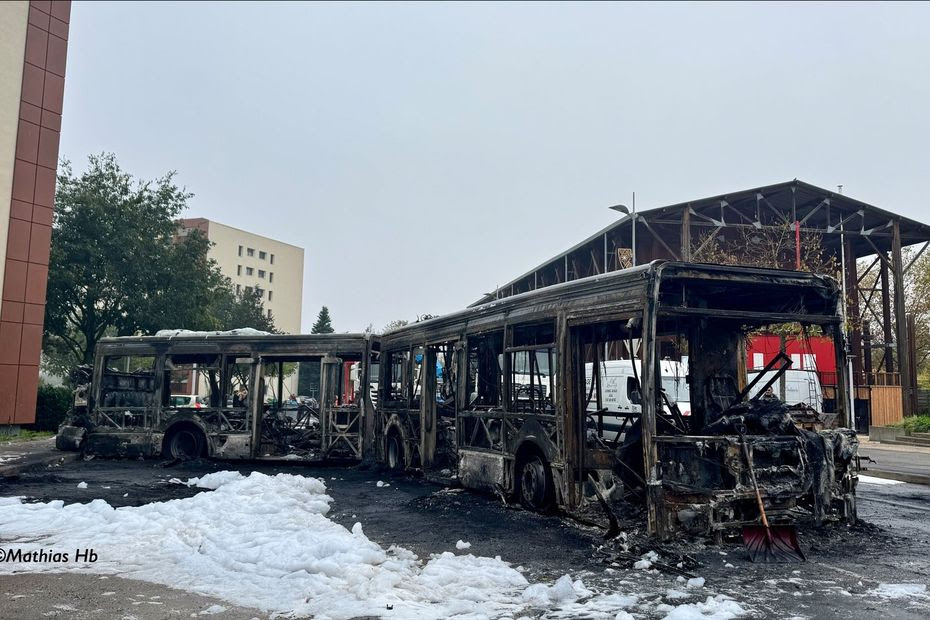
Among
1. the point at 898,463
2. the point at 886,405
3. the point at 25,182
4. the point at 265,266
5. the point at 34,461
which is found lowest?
the point at 34,461

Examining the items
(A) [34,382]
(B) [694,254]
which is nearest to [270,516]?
(A) [34,382]

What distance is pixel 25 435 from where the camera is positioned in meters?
24.1

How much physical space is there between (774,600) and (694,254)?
24974 mm

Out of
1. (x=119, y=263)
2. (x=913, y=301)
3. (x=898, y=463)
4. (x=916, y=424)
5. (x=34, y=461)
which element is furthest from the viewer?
(x=913, y=301)

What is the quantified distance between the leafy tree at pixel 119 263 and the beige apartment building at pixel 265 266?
4057cm

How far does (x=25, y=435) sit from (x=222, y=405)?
12263 mm

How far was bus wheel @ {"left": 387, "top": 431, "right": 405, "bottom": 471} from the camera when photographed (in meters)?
14.4

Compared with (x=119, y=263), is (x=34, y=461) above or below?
below

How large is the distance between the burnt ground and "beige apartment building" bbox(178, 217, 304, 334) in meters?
62.7

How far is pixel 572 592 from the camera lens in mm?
5762

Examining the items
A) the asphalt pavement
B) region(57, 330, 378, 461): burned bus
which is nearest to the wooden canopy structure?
the asphalt pavement

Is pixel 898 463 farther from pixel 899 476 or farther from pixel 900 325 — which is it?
pixel 900 325

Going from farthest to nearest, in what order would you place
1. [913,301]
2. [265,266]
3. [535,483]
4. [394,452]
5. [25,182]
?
[265,266] → [913,301] → [25,182] → [394,452] → [535,483]

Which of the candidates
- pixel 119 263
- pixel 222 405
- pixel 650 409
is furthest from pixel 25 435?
pixel 650 409
